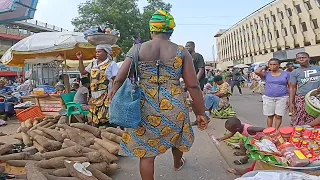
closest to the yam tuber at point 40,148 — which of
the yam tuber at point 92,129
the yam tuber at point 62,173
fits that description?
the yam tuber at point 92,129

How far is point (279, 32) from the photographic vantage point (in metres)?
33.7

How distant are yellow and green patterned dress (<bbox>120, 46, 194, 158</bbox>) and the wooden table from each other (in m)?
4.93

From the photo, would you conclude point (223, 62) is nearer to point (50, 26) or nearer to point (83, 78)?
point (50, 26)

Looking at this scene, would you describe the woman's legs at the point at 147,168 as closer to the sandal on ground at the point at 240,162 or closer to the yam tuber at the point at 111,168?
the yam tuber at the point at 111,168

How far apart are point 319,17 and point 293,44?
170 inches

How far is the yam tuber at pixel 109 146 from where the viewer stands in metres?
3.73

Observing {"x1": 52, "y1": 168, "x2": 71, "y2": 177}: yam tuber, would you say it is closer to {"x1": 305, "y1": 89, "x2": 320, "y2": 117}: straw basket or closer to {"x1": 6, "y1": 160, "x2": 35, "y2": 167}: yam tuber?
{"x1": 6, "y1": 160, "x2": 35, "y2": 167}: yam tuber

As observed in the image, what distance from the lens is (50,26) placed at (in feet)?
142

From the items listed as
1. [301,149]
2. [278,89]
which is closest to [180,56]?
[301,149]

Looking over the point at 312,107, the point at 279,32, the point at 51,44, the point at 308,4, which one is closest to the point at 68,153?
the point at 312,107

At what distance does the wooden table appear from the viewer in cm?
714

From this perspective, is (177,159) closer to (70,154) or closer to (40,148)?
(70,154)

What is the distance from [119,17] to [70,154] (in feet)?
60.4

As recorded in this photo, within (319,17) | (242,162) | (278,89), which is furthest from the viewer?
(319,17)
